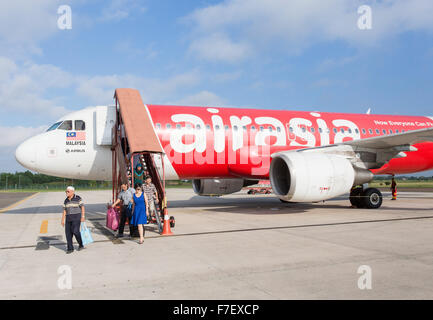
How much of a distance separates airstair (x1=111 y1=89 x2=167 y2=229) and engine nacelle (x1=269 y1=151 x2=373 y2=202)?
3929 millimetres

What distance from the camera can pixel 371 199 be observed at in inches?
530

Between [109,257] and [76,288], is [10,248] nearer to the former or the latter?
[109,257]

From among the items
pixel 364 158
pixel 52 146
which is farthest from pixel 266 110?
pixel 52 146

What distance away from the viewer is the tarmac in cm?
405

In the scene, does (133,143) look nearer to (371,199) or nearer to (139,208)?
(139,208)

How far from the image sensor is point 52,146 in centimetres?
1189

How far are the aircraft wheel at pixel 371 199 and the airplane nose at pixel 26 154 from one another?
12.4 meters

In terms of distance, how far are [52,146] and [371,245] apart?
1043 centimetres

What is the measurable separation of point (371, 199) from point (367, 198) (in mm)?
167

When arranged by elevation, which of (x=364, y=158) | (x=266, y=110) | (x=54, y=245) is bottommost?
(x=54, y=245)

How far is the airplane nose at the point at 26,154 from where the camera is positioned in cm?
1154

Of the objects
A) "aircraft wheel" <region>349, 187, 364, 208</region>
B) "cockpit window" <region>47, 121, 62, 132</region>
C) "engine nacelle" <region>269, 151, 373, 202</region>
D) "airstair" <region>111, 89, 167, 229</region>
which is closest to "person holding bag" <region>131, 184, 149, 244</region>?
"airstair" <region>111, 89, 167, 229</region>

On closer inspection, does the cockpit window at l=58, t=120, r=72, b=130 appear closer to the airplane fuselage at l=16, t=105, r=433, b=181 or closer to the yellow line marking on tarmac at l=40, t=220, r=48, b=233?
the airplane fuselage at l=16, t=105, r=433, b=181
